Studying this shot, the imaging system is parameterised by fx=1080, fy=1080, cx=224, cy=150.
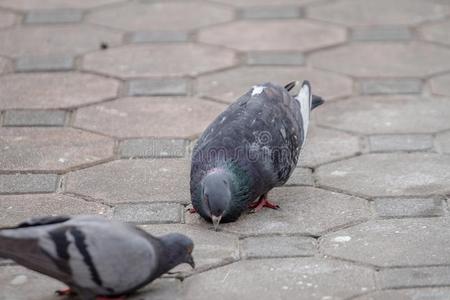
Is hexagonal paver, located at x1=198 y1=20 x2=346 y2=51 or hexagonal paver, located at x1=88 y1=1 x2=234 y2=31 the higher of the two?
hexagonal paver, located at x1=88 y1=1 x2=234 y2=31

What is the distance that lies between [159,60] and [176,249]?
320 centimetres

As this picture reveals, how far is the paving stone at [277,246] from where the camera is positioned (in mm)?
4859

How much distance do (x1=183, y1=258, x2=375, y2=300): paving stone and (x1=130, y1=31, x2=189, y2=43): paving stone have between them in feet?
10.8

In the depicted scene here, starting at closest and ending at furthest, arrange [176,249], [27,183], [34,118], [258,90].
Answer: [176,249], [258,90], [27,183], [34,118]

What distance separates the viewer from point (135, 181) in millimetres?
5664

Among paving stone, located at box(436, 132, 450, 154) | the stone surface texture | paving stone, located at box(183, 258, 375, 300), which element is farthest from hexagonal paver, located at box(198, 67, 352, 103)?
paving stone, located at box(183, 258, 375, 300)

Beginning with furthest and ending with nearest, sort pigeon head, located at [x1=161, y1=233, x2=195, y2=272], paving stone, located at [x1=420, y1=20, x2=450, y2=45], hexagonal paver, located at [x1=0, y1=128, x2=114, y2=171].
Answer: paving stone, located at [x1=420, y1=20, x2=450, y2=45]
hexagonal paver, located at [x1=0, y1=128, x2=114, y2=171]
pigeon head, located at [x1=161, y1=233, x2=195, y2=272]

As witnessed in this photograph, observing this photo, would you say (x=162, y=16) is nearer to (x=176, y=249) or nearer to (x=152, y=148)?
(x=152, y=148)

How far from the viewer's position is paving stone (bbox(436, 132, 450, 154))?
6035 millimetres

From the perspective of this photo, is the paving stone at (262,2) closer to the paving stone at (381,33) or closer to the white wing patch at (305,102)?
the paving stone at (381,33)

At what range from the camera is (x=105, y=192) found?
5531 millimetres

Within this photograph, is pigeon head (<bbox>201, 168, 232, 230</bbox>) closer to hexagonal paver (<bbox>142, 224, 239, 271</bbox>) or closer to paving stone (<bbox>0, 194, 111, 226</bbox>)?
hexagonal paver (<bbox>142, 224, 239, 271</bbox>)

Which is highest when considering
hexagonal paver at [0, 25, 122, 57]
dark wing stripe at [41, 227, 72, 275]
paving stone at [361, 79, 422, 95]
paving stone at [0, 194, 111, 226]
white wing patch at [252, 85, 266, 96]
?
white wing patch at [252, 85, 266, 96]

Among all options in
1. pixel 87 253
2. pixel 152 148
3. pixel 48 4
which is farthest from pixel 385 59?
pixel 87 253
